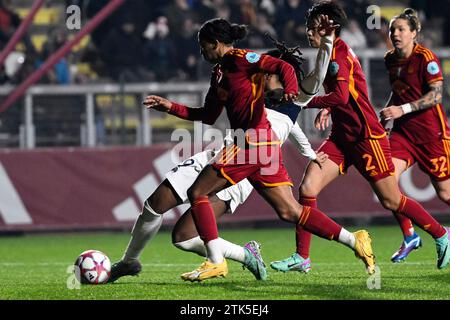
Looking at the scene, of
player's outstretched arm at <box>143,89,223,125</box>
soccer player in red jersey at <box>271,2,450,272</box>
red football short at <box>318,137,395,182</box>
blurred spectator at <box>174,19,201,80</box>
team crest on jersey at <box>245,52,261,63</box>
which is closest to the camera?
team crest on jersey at <box>245,52,261,63</box>

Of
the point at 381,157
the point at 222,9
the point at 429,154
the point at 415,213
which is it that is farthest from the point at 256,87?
the point at 222,9

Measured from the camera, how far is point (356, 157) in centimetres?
889

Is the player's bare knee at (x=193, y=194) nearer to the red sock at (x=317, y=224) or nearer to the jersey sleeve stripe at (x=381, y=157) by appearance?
the red sock at (x=317, y=224)

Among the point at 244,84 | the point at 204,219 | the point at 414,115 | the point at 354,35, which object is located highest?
the point at 354,35

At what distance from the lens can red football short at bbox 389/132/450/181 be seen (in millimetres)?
9484

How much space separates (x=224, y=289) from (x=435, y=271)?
2.10 meters

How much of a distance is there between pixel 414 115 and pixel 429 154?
1.17 feet

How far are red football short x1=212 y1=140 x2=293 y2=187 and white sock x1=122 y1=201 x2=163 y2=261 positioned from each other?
0.75 metres

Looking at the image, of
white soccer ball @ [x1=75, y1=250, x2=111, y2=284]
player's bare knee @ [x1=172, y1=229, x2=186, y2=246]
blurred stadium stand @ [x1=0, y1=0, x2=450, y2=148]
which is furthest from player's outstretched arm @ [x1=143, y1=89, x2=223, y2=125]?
blurred stadium stand @ [x1=0, y1=0, x2=450, y2=148]

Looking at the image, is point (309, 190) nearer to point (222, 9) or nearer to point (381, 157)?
point (381, 157)

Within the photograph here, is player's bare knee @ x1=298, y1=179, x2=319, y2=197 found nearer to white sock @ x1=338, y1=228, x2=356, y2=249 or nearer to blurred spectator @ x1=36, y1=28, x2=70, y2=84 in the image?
white sock @ x1=338, y1=228, x2=356, y2=249

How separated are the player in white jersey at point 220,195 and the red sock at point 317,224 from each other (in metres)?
0.50

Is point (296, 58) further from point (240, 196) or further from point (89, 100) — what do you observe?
point (89, 100)

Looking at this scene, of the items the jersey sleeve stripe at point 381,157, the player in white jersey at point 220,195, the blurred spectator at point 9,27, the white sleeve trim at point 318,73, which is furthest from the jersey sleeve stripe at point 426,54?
the blurred spectator at point 9,27
